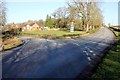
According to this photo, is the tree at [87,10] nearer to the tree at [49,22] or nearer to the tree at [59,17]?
the tree at [59,17]

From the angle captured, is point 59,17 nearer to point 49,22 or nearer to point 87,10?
point 49,22

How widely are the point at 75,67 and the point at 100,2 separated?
7075 cm

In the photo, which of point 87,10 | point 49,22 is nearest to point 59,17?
point 49,22

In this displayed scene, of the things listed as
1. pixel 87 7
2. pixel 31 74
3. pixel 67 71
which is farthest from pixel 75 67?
pixel 87 7

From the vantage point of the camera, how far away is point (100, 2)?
268 ft

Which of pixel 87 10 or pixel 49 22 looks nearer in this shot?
pixel 87 10

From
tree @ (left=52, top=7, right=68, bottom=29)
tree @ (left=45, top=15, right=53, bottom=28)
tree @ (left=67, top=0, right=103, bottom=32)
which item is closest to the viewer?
tree @ (left=67, top=0, right=103, bottom=32)

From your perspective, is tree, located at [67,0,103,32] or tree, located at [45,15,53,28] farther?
tree, located at [45,15,53,28]

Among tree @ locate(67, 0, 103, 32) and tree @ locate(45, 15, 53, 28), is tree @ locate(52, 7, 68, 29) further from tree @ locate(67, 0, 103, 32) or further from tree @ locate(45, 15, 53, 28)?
tree @ locate(67, 0, 103, 32)

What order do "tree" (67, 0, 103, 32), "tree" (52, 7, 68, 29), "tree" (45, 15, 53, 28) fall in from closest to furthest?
"tree" (67, 0, 103, 32) → "tree" (52, 7, 68, 29) → "tree" (45, 15, 53, 28)

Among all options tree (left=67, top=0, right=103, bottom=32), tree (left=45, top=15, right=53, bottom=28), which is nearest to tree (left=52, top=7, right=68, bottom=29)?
tree (left=45, top=15, right=53, bottom=28)

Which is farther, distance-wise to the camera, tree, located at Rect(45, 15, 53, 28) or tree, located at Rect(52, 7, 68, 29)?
tree, located at Rect(45, 15, 53, 28)

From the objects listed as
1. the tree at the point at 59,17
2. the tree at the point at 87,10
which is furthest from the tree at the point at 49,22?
the tree at the point at 87,10

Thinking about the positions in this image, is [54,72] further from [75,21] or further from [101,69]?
[75,21]
